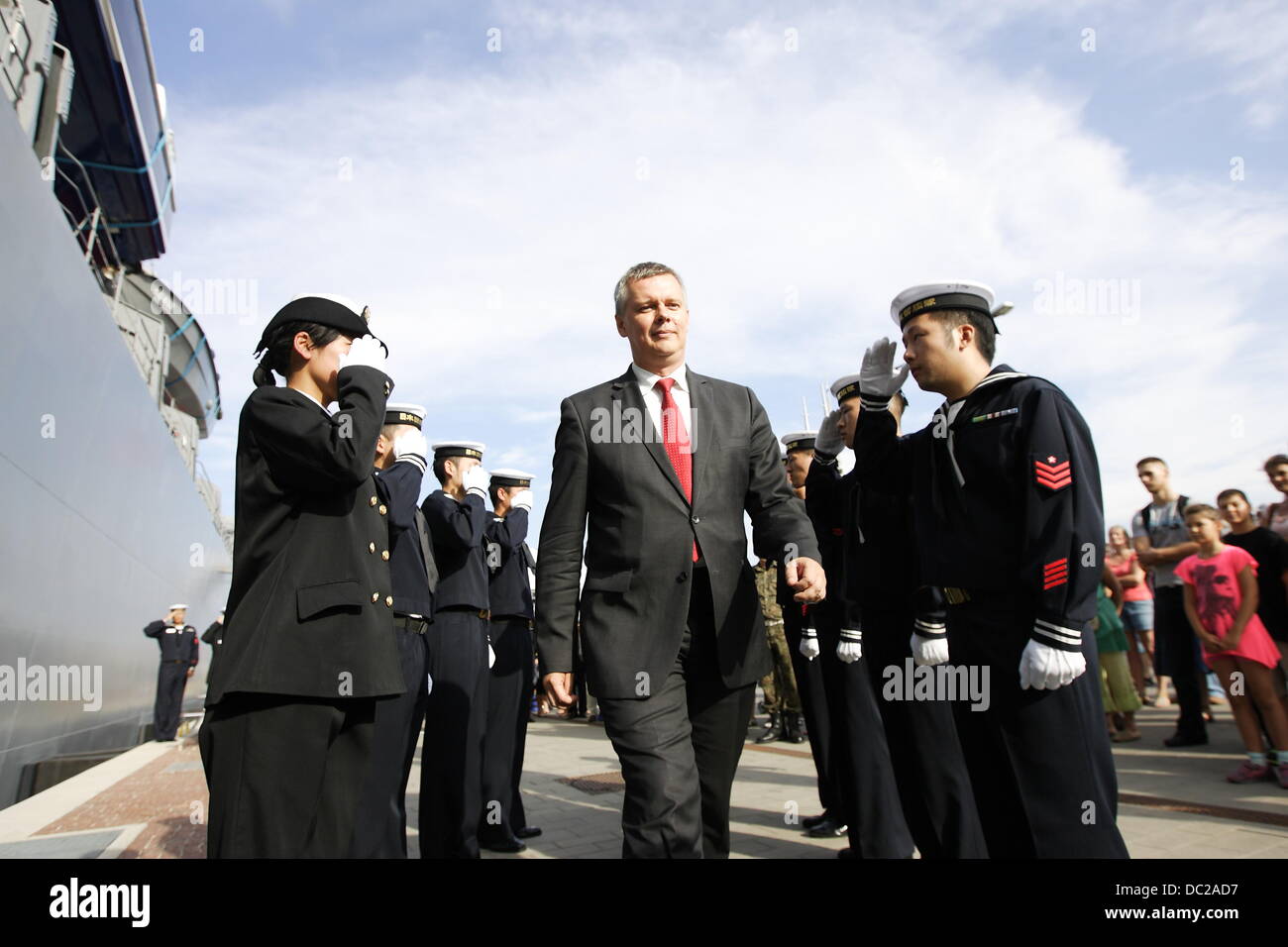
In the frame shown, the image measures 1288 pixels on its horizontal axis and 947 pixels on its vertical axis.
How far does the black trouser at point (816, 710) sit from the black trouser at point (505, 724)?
5.89 ft

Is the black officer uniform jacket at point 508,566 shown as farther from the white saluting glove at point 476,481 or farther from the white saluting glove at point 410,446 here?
the white saluting glove at point 410,446

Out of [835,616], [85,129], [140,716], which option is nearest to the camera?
[835,616]

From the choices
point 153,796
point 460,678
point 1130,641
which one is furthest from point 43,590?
point 1130,641

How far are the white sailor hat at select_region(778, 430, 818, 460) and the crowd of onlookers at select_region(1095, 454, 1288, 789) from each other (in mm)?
3120

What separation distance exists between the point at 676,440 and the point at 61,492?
7.75 metres

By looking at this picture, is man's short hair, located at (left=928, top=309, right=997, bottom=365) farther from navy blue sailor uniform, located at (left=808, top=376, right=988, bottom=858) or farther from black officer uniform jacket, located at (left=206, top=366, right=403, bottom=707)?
black officer uniform jacket, located at (left=206, top=366, right=403, bottom=707)

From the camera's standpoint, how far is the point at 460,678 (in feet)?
15.8

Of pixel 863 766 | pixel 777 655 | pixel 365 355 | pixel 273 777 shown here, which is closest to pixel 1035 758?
pixel 863 766

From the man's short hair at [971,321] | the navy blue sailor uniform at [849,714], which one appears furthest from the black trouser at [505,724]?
the man's short hair at [971,321]

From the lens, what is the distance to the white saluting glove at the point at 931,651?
10.7 feet

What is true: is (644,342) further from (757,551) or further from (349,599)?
(349,599)

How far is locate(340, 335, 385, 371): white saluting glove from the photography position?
8.80 ft

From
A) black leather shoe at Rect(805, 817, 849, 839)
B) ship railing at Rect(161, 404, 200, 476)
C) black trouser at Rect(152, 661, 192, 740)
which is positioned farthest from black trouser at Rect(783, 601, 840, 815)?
A: ship railing at Rect(161, 404, 200, 476)

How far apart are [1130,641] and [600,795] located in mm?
7818
